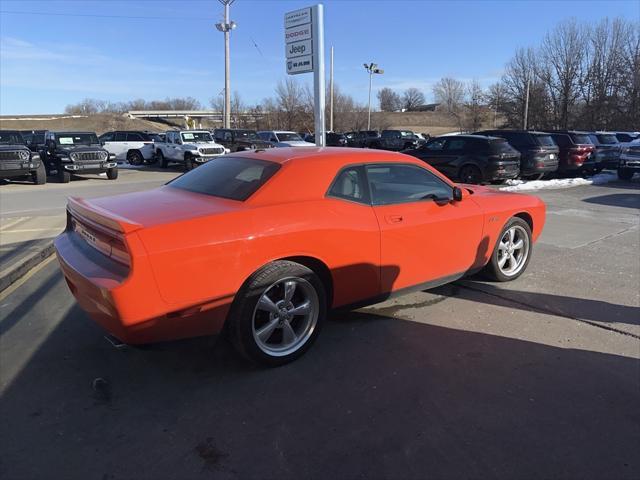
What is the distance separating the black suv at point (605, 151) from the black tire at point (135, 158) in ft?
69.4

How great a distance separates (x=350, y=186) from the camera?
3.89m

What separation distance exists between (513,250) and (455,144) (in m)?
10.5

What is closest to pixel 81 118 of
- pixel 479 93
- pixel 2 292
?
pixel 479 93

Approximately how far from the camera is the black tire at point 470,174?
Result: 48.1 feet

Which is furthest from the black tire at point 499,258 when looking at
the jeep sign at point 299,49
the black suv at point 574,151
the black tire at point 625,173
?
the black tire at point 625,173

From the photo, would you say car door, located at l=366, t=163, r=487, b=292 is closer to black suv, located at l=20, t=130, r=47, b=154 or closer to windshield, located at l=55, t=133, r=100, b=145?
windshield, located at l=55, t=133, r=100, b=145

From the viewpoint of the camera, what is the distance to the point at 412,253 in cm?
411

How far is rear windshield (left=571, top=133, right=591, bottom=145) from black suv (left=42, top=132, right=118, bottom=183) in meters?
17.2

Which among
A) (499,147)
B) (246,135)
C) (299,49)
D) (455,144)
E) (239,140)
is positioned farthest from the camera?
(246,135)

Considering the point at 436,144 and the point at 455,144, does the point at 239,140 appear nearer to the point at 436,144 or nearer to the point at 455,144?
the point at 436,144

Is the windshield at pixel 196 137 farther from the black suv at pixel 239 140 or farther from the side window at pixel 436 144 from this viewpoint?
the side window at pixel 436 144

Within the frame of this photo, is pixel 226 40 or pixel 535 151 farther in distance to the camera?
pixel 226 40

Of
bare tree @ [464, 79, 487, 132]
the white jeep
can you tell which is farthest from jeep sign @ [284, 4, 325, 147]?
bare tree @ [464, 79, 487, 132]

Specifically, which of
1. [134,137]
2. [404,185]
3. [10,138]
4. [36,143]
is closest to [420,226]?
[404,185]
